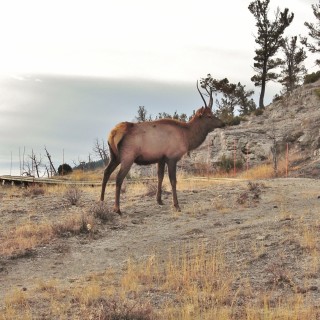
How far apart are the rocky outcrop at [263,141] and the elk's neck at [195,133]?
45.1ft

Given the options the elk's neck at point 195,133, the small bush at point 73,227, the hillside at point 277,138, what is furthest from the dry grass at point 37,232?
the hillside at point 277,138

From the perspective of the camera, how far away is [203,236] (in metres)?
10.4

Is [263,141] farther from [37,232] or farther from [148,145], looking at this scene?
[37,232]

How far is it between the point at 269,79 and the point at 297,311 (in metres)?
44.0

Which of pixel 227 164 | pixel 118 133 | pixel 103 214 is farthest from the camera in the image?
pixel 227 164

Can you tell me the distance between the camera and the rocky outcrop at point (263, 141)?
30516 mm

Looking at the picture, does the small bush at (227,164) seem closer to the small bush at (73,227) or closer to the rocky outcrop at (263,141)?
the rocky outcrop at (263,141)

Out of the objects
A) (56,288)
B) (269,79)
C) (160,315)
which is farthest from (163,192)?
(269,79)

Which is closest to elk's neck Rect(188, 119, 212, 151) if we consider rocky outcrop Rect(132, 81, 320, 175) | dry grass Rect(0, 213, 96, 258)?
dry grass Rect(0, 213, 96, 258)

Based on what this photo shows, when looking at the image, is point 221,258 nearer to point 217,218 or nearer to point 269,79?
point 217,218

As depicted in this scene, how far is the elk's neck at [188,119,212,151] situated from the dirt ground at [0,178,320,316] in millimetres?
1632

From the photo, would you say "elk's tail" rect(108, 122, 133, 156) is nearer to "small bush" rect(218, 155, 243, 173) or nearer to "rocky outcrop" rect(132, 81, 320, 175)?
"rocky outcrop" rect(132, 81, 320, 175)

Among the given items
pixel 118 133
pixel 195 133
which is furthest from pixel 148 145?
pixel 195 133

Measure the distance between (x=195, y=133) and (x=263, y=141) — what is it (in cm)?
1864
